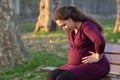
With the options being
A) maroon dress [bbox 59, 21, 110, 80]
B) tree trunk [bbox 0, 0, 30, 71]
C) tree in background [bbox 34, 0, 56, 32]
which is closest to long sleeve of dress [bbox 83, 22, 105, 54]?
maroon dress [bbox 59, 21, 110, 80]

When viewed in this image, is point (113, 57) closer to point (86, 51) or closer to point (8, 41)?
point (86, 51)

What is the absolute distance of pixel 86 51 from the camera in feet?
16.1

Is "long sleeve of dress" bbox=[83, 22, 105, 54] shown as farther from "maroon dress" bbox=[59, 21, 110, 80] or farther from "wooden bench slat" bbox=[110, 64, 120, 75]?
"wooden bench slat" bbox=[110, 64, 120, 75]

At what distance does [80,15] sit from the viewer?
488cm

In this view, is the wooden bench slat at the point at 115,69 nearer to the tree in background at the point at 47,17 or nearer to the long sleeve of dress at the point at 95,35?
the long sleeve of dress at the point at 95,35

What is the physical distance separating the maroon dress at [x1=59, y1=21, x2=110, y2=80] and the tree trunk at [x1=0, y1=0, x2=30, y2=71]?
8.37 feet

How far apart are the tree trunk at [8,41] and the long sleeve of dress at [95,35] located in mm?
2838

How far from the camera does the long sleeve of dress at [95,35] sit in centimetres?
468

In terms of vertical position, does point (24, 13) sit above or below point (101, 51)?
below

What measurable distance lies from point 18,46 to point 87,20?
2.89 m

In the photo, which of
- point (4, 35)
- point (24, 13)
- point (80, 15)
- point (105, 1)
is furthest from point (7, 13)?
point (105, 1)

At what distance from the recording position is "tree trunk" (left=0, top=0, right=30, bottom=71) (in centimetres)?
730

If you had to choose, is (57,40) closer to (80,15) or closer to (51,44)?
(51,44)

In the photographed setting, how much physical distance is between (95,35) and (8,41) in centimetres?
303
